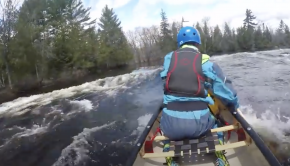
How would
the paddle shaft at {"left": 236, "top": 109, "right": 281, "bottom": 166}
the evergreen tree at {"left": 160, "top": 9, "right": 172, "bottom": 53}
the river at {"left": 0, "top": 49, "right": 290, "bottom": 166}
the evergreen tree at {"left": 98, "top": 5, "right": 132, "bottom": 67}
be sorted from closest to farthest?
the paddle shaft at {"left": 236, "top": 109, "right": 281, "bottom": 166}
the river at {"left": 0, "top": 49, "right": 290, "bottom": 166}
the evergreen tree at {"left": 98, "top": 5, "right": 132, "bottom": 67}
the evergreen tree at {"left": 160, "top": 9, "right": 172, "bottom": 53}

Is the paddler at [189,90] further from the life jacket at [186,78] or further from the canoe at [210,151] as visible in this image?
the canoe at [210,151]

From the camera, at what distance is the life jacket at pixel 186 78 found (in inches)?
104

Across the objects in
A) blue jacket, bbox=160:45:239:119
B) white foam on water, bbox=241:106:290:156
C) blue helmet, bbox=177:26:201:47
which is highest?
blue helmet, bbox=177:26:201:47

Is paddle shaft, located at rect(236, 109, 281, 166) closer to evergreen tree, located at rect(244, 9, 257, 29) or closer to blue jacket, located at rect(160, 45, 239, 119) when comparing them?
blue jacket, located at rect(160, 45, 239, 119)

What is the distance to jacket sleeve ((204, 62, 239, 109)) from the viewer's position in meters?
2.68

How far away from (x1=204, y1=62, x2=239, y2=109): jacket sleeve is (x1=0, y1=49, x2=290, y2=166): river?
9.66 ft

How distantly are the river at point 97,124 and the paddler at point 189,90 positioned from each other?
3.01 meters

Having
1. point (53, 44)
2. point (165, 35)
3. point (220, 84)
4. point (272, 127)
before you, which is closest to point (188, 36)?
point (220, 84)

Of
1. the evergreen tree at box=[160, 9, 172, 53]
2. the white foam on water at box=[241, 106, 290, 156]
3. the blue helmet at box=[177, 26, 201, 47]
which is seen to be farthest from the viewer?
the evergreen tree at box=[160, 9, 172, 53]

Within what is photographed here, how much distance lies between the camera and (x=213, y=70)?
2.71 meters

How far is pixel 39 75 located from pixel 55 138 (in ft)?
63.3

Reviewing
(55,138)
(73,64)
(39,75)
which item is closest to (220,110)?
(55,138)

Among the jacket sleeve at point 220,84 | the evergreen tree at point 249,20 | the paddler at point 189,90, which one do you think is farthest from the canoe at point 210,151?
the evergreen tree at point 249,20

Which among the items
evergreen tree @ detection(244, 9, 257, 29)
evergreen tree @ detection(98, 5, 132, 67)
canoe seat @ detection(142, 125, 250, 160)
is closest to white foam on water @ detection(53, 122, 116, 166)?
canoe seat @ detection(142, 125, 250, 160)
